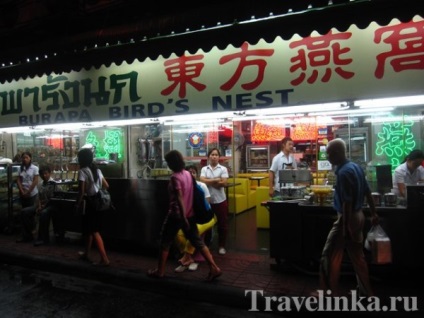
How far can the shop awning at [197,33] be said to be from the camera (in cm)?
439

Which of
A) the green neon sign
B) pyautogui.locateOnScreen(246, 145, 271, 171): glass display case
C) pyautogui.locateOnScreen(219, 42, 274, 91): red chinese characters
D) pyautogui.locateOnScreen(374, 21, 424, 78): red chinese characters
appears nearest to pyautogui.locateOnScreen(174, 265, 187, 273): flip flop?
pyautogui.locateOnScreen(219, 42, 274, 91): red chinese characters

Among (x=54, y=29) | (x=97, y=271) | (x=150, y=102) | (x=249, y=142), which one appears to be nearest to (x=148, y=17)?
(x=150, y=102)

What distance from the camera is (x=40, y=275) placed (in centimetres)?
627

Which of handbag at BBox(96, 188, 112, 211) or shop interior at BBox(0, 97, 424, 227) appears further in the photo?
shop interior at BBox(0, 97, 424, 227)

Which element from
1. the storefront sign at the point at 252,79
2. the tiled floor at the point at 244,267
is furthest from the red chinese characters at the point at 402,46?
the tiled floor at the point at 244,267

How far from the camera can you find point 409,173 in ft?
21.0

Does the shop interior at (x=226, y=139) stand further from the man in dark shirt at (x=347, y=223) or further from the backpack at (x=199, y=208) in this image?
the backpack at (x=199, y=208)

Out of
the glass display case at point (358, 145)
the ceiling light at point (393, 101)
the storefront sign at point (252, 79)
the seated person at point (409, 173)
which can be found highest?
the storefront sign at point (252, 79)

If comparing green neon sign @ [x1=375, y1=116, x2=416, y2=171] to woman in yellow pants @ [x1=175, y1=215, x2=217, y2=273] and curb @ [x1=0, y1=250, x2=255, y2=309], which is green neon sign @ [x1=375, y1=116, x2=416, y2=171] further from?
curb @ [x1=0, y1=250, x2=255, y2=309]

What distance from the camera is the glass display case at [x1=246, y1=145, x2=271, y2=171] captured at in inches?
602

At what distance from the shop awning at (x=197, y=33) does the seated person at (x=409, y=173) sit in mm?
2861

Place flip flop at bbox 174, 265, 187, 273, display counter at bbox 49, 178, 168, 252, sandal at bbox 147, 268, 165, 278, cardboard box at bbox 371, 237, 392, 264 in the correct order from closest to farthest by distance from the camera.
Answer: cardboard box at bbox 371, 237, 392, 264, sandal at bbox 147, 268, 165, 278, flip flop at bbox 174, 265, 187, 273, display counter at bbox 49, 178, 168, 252

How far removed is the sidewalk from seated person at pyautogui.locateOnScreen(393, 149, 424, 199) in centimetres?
188

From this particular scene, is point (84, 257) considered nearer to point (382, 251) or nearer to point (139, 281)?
point (139, 281)
